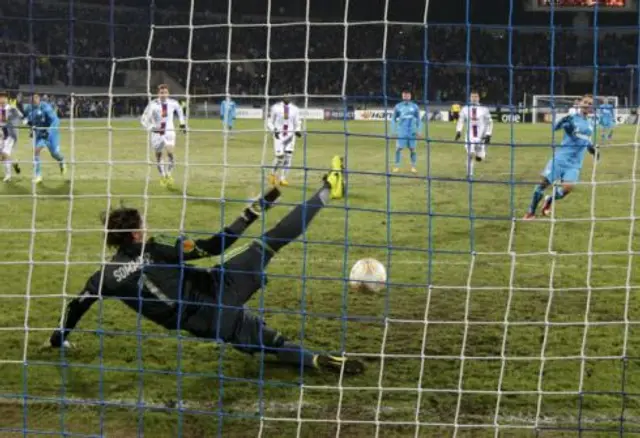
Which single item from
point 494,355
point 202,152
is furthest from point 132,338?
point 202,152

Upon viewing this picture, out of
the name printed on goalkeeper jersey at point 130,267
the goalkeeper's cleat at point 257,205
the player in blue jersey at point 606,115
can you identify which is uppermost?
the player in blue jersey at point 606,115

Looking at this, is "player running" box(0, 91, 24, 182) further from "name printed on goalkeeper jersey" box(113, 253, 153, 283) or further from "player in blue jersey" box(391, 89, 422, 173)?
"name printed on goalkeeper jersey" box(113, 253, 153, 283)

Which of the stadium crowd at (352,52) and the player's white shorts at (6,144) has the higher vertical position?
the stadium crowd at (352,52)

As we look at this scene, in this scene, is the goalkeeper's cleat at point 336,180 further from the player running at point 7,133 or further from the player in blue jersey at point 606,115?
the player running at point 7,133

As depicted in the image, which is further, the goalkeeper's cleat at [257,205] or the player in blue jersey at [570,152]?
the player in blue jersey at [570,152]

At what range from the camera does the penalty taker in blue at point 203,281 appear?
18.9 feet

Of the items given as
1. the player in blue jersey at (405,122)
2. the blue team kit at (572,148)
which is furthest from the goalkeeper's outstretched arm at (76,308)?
the player in blue jersey at (405,122)

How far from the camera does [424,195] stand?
628 inches

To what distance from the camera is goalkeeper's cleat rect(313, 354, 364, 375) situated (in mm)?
6098

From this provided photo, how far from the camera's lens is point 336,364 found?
612cm

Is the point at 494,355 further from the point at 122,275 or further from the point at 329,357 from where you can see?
the point at 122,275

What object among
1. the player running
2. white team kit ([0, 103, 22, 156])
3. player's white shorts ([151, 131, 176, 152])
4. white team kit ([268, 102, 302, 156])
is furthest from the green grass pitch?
white team kit ([268, 102, 302, 156])

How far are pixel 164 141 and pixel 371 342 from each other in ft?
36.4

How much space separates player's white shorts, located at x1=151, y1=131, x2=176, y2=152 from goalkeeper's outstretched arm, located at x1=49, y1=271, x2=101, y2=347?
10166 mm
